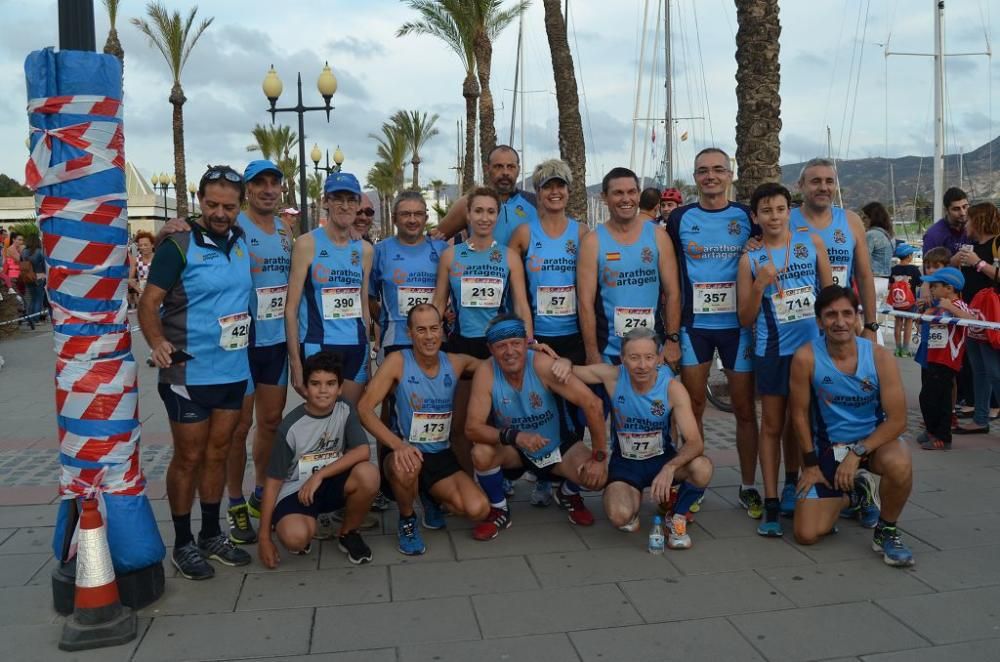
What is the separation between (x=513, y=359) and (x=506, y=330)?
18 cm

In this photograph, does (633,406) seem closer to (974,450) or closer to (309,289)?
(309,289)

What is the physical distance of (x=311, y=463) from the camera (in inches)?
170

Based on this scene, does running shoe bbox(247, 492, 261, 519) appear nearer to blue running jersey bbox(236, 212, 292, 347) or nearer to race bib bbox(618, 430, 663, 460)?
blue running jersey bbox(236, 212, 292, 347)

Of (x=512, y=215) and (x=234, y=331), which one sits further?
(x=512, y=215)

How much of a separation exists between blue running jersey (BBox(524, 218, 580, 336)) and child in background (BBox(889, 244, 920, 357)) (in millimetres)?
6027

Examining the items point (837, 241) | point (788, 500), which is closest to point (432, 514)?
point (788, 500)

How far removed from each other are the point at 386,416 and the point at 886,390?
2.98 m

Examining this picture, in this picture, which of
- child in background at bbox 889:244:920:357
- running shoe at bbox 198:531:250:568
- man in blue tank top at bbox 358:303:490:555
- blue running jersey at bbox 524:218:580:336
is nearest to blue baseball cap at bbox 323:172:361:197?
man in blue tank top at bbox 358:303:490:555

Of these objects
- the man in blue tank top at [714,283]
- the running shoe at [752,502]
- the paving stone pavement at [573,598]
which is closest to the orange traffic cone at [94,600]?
the paving stone pavement at [573,598]

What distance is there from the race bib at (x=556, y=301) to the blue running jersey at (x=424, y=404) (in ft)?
2.27

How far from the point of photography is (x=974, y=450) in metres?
6.32

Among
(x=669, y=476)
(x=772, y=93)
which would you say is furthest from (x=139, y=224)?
(x=669, y=476)

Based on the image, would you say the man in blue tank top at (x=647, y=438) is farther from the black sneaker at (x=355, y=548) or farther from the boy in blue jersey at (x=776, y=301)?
the black sneaker at (x=355, y=548)

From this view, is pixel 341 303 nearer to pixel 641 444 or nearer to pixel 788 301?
pixel 641 444
